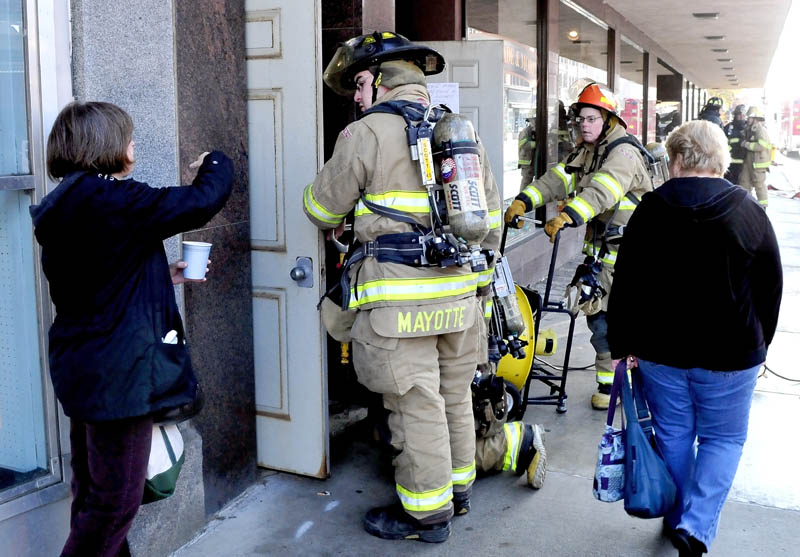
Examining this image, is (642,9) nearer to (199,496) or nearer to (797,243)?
(797,243)

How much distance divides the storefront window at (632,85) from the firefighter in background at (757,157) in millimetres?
2117

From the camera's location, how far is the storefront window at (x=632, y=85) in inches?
603

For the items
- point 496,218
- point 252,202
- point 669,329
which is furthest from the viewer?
point 252,202

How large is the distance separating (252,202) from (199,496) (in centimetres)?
133

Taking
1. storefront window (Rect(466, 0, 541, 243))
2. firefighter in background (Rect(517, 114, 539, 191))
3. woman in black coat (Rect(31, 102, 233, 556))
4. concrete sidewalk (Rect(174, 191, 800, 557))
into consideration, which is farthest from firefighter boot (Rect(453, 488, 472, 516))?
firefighter in background (Rect(517, 114, 539, 191))

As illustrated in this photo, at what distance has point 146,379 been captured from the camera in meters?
2.56

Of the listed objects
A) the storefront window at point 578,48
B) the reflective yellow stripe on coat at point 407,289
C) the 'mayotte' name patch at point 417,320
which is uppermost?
the storefront window at point 578,48

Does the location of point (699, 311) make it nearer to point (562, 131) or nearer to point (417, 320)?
point (417, 320)

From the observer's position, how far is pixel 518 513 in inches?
153

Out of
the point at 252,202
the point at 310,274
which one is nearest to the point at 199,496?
the point at 310,274

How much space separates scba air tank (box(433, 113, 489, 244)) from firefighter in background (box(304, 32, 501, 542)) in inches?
3.3

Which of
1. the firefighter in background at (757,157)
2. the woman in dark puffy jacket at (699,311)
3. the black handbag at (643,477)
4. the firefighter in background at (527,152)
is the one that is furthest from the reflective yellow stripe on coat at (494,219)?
the firefighter in background at (757,157)

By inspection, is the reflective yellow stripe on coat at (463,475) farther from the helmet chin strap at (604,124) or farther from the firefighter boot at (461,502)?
the helmet chin strap at (604,124)

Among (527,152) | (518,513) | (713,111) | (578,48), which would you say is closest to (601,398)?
(518,513)
